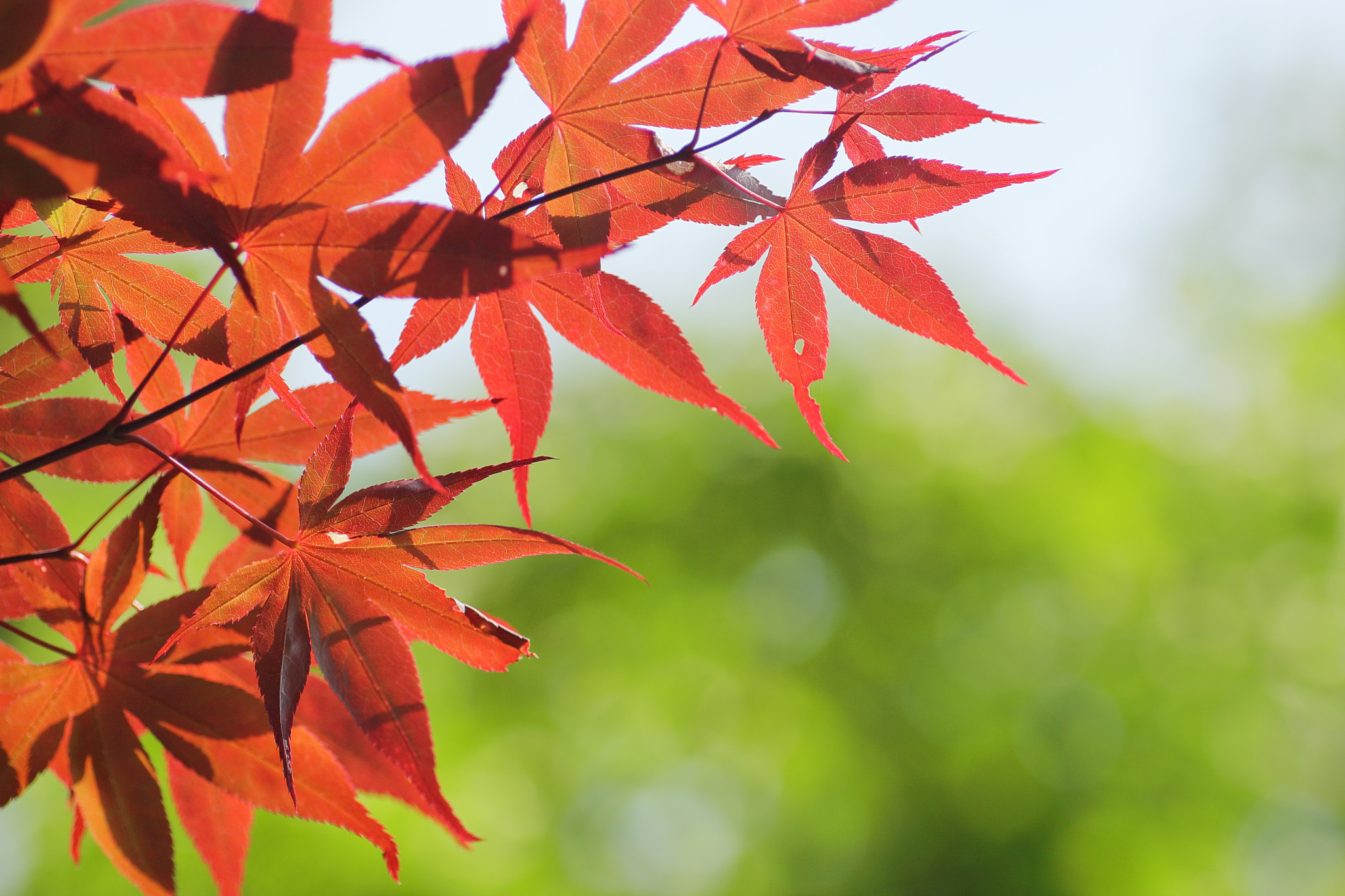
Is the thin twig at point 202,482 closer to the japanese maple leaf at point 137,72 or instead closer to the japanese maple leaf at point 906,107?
the japanese maple leaf at point 137,72

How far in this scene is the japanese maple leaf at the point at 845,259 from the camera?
26.8 inches

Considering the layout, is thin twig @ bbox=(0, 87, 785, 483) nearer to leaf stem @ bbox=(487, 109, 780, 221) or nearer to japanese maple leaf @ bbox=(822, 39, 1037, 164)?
leaf stem @ bbox=(487, 109, 780, 221)

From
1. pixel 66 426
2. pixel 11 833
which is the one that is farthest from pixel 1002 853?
pixel 66 426

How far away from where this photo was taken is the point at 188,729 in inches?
29.1

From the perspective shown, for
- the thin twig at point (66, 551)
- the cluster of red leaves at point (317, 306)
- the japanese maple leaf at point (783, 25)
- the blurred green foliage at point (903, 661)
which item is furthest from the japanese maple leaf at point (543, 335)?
the blurred green foliage at point (903, 661)

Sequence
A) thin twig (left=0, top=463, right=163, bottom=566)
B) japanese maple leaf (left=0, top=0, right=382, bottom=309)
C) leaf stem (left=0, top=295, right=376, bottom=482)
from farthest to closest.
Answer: thin twig (left=0, top=463, right=163, bottom=566) → leaf stem (left=0, top=295, right=376, bottom=482) → japanese maple leaf (left=0, top=0, right=382, bottom=309)

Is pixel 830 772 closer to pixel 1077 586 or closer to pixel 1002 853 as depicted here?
pixel 1002 853

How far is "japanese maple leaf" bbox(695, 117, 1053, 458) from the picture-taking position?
0.68m

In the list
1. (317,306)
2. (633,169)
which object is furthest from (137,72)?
(633,169)

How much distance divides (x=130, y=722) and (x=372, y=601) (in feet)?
0.95

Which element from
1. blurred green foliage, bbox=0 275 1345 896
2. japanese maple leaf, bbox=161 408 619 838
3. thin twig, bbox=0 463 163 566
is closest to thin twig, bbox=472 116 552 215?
japanese maple leaf, bbox=161 408 619 838

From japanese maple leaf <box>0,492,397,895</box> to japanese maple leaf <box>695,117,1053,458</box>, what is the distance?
511 mm

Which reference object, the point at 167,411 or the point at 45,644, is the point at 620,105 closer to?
the point at 167,411

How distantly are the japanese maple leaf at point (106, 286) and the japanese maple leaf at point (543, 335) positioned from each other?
0.44ft
